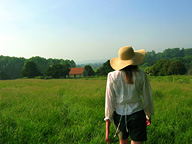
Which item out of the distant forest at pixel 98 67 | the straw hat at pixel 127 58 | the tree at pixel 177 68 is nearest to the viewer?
the straw hat at pixel 127 58

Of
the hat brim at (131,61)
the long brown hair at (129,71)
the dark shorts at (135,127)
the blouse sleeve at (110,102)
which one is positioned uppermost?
the hat brim at (131,61)

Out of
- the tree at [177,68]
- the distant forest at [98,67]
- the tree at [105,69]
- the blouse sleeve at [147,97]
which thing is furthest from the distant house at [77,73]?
the blouse sleeve at [147,97]

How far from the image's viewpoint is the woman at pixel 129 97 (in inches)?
69.2

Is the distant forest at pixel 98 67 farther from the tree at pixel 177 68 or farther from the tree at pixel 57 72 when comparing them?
the tree at pixel 57 72

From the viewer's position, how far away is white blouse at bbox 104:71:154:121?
70.5 inches

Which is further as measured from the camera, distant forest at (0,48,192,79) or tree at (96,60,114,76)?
tree at (96,60,114,76)

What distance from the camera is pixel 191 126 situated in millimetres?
3568

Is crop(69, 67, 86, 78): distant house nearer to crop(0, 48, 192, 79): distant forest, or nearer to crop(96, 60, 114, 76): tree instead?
crop(0, 48, 192, 79): distant forest

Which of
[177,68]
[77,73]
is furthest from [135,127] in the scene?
[177,68]

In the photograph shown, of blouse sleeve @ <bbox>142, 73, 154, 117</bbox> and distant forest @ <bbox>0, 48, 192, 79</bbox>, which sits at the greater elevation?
distant forest @ <bbox>0, 48, 192, 79</bbox>

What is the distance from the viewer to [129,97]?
182 cm

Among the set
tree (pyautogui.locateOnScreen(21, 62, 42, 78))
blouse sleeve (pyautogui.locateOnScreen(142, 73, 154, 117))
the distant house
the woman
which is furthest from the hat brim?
the distant house

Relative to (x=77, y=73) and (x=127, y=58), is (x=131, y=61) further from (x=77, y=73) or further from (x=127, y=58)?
(x=77, y=73)

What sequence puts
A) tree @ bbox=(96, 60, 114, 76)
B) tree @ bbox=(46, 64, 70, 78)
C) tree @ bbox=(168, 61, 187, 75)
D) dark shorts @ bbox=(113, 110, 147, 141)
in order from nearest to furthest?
1. dark shorts @ bbox=(113, 110, 147, 141)
2. tree @ bbox=(168, 61, 187, 75)
3. tree @ bbox=(46, 64, 70, 78)
4. tree @ bbox=(96, 60, 114, 76)
